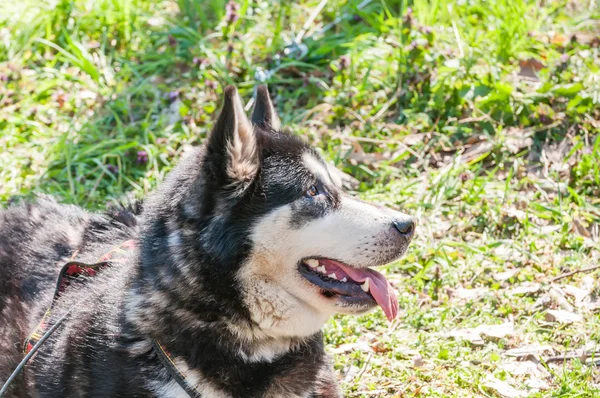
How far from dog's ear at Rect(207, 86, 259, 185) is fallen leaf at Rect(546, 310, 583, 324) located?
1943mm

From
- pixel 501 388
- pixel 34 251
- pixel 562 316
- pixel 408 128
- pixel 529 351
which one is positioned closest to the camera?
pixel 501 388

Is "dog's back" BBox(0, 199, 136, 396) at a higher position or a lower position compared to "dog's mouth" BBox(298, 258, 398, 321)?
higher

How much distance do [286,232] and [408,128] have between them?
9.57 feet

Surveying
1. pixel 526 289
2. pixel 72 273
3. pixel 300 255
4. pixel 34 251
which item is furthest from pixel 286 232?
pixel 526 289

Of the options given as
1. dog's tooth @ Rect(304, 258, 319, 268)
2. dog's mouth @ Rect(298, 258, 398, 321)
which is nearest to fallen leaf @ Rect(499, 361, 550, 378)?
dog's mouth @ Rect(298, 258, 398, 321)

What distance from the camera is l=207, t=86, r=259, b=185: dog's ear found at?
9.77 ft

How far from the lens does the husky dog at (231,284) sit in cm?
304

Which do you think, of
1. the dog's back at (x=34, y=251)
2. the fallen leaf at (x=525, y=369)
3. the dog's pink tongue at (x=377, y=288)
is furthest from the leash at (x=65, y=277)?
the fallen leaf at (x=525, y=369)

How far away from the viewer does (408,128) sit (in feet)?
19.1

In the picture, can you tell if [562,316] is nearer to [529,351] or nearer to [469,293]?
[529,351]

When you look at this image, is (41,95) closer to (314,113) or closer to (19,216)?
(314,113)

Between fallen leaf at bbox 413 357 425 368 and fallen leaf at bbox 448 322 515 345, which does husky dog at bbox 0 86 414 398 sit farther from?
fallen leaf at bbox 448 322 515 345

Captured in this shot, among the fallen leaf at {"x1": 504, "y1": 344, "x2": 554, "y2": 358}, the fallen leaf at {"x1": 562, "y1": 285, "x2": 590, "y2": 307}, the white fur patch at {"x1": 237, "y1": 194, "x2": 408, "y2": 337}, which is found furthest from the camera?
the fallen leaf at {"x1": 562, "y1": 285, "x2": 590, "y2": 307}

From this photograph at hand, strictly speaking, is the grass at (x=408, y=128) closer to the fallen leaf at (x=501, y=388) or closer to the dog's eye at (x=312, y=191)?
the fallen leaf at (x=501, y=388)
